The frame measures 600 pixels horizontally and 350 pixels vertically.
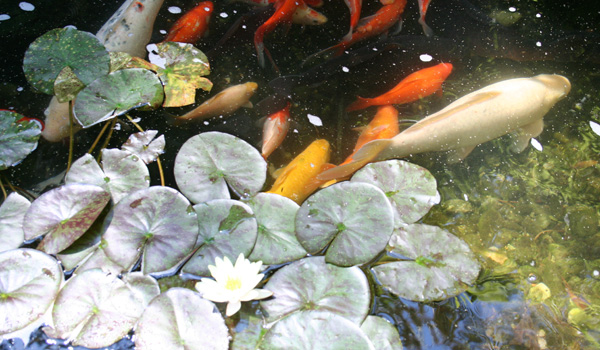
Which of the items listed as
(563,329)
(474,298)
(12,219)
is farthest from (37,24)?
(563,329)

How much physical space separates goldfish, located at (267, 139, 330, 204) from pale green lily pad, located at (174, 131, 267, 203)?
0.12 metres

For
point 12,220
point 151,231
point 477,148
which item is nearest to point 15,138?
point 12,220

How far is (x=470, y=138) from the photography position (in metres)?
1.90

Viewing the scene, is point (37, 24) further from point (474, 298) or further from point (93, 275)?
point (474, 298)

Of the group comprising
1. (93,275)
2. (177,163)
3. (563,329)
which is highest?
(177,163)

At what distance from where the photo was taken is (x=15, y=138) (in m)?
1.64

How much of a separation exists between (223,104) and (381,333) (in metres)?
1.28

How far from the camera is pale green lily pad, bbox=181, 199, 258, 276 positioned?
1330 millimetres

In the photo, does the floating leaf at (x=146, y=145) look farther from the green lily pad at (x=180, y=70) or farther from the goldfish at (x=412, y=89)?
the goldfish at (x=412, y=89)

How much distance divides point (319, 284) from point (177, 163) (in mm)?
741

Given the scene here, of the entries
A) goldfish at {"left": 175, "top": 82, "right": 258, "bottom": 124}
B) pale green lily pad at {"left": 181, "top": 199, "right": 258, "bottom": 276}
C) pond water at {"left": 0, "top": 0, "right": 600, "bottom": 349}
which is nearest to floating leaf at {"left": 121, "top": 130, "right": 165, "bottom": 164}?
pond water at {"left": 0, "top": 0, "right": 600, "bottom": 349}

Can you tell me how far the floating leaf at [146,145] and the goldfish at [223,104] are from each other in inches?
6.9

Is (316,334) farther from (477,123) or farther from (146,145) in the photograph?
(477,123)

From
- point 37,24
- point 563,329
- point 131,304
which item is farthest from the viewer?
point 37,24
